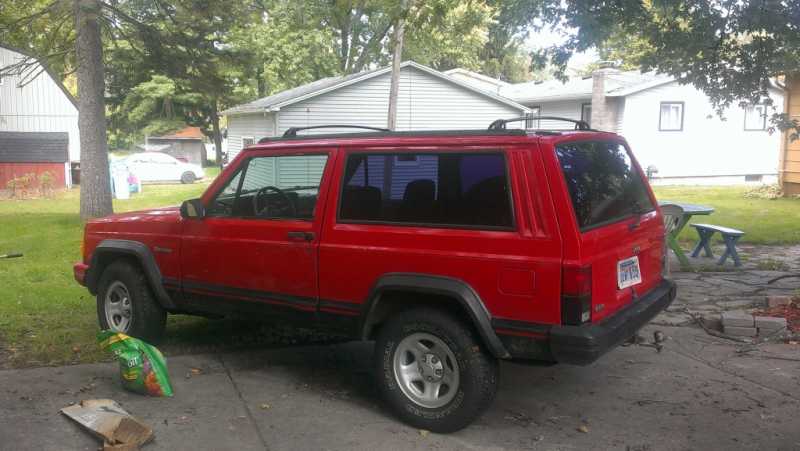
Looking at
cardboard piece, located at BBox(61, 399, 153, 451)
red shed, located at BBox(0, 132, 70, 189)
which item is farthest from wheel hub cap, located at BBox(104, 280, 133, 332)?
red shed, located at BBox(0, 132, 70, 189)

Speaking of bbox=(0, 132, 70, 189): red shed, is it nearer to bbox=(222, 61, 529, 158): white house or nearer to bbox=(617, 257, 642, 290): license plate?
bbox=(222, 61, 529, 158): white house

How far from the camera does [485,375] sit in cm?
432

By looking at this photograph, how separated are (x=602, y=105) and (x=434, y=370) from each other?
74.1 feet

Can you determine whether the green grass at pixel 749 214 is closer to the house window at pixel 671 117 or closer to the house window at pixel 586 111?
the house window at pixel 671 117

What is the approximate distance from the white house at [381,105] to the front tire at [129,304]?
17364mm

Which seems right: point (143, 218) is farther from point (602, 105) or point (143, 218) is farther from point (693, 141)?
point (693, 141)

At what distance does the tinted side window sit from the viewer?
511 centimetres

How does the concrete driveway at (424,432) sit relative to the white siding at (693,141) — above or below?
below

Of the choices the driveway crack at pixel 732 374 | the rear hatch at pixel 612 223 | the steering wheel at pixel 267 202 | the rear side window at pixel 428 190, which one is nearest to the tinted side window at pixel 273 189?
the steering wheel at pixel 267 202

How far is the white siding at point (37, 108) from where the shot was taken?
29078 millimetres

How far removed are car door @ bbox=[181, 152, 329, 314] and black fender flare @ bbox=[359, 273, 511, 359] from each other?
53 centimetres

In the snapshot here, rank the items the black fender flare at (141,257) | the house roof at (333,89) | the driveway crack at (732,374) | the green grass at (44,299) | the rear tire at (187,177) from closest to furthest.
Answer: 1. the driveway crack at (732,374)
2. the black fender flare at (141,257)
3. the green grass at (44,299)
4. the house roof at (333,89)
5. the rear tire at (187,177)

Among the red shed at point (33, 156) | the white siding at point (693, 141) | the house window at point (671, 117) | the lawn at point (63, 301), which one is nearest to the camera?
the lawn at point (63, 301)

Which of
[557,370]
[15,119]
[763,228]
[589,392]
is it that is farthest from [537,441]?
[15,119]
